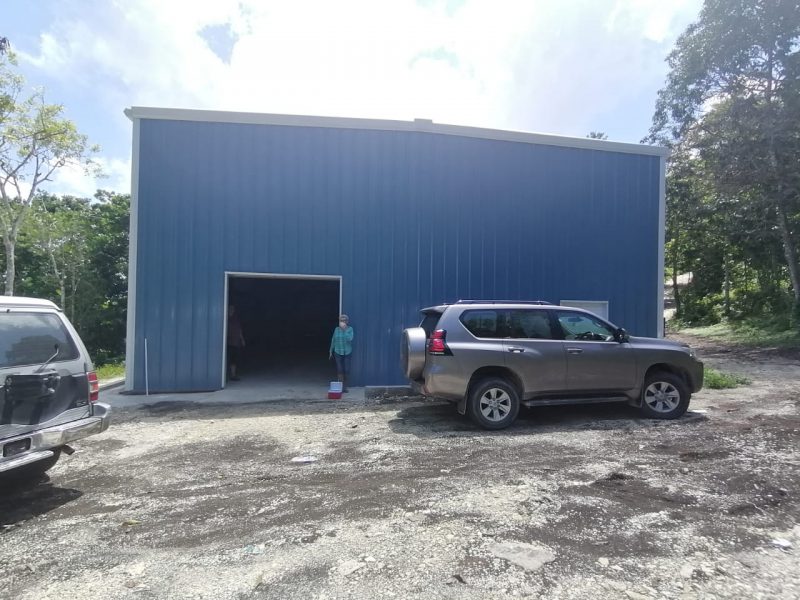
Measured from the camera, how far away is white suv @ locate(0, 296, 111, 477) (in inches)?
158

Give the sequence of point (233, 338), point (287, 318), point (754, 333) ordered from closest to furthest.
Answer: point (233, 338) → point (287, 318) → point (754, 333)

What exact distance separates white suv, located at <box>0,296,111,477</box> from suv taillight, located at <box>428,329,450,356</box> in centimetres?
395

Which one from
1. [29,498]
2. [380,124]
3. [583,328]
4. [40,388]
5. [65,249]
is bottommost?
[29,498]

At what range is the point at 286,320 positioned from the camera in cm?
2036

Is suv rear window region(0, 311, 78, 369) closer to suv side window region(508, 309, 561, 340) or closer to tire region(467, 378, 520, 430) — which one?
tire region(467, 378, 520, 430)

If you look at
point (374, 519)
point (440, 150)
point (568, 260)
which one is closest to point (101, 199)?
point (440, 150)

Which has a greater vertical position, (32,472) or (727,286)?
(727,286)

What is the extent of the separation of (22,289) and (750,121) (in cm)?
3201

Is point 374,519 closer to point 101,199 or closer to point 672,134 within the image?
point 672,134

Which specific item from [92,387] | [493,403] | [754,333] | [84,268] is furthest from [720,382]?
[84,268]

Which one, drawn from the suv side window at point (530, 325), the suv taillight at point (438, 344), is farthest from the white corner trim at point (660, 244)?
the suv taillight at point (438, 344)

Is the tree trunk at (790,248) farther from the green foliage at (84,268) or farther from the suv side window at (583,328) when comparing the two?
the green foliage at (84,268)

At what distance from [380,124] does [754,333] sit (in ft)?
67.9

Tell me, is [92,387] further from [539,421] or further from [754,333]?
[754,333]
